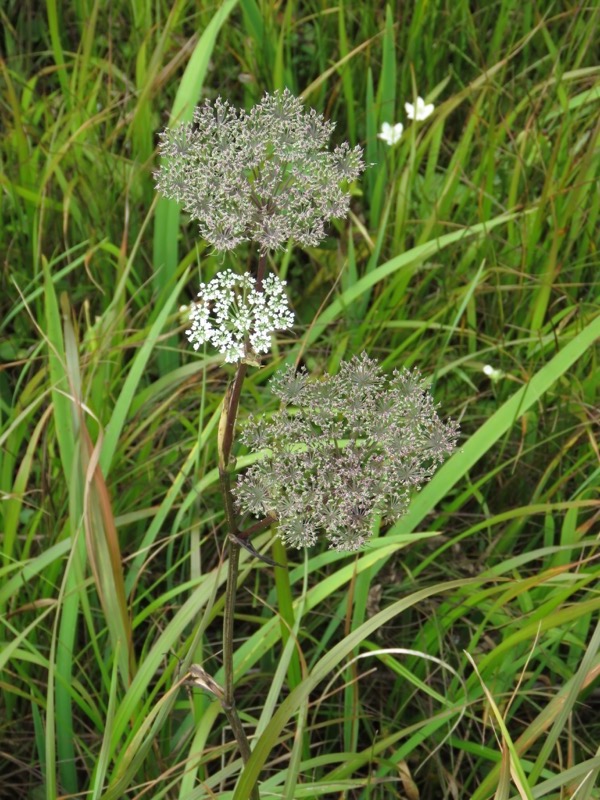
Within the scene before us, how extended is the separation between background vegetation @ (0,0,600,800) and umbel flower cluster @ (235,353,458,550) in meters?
0.36

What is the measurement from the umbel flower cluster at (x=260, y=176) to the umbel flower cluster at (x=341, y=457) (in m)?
0.19

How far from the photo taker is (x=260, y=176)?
1.10 meters

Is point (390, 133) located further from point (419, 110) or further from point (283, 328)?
point (283, 328)

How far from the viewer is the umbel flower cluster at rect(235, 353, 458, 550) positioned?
116 centimetres

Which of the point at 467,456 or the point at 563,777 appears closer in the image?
the point at 563,777

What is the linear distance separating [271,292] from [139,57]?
2.17 metres

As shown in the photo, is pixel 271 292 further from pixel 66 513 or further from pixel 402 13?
pixel 402 13

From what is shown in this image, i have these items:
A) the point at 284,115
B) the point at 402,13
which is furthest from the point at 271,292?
the point at 402,13

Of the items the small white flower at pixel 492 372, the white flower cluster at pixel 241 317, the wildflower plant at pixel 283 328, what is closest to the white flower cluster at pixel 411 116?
the small white flower at pixel 492 372

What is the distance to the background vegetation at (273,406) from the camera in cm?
180

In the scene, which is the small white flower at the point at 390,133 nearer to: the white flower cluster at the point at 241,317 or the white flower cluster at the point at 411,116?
the white flower cluster at the point at 411,116

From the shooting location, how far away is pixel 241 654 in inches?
76.7

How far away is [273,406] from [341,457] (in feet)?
4.21

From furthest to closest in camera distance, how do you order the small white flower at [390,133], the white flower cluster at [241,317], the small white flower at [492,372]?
the small white flower at [390,133] < the small white flower at [492,372] < the white flower cluster at [241,317]
